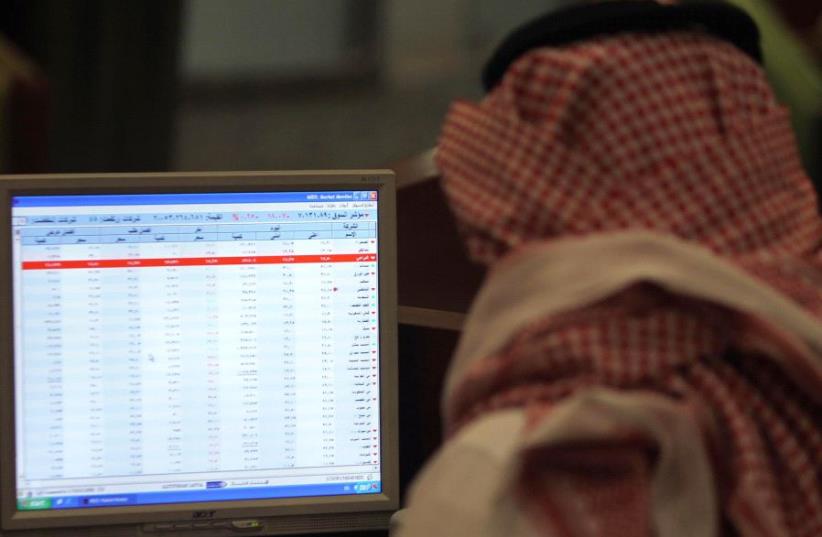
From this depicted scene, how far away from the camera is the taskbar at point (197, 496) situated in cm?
81

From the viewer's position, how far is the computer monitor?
81 cm

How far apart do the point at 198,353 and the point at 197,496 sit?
123 mm

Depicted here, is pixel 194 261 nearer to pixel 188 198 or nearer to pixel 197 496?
pixel 188 198

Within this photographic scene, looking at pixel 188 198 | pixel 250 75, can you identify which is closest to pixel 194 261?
pixel 188 198

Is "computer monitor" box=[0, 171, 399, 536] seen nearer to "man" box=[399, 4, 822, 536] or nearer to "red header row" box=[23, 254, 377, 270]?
"red header row" box=[23, 254, 377, 270]

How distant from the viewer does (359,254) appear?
0.84m

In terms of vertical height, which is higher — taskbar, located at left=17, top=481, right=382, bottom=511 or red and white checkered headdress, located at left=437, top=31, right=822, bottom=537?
red and white checkered headdress, located at left=437, top=31, right=822, bottom=537

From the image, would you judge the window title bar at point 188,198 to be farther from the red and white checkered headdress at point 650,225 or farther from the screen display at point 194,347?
the red and white checkered headdress at point 650,225

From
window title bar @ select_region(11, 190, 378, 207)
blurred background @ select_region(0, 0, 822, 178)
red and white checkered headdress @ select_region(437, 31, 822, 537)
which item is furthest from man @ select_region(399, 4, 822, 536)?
blurred background @ select_region(0, 0, 822, 178)

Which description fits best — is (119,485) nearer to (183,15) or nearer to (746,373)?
(746,373)

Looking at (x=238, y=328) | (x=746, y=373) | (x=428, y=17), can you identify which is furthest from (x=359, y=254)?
(x=428, y=17)

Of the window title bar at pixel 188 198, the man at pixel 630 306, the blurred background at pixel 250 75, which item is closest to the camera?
the man at pixel 630 306

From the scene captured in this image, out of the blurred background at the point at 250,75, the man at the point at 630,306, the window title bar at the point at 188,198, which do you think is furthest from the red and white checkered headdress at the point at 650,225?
the blurred background at the point at 250,75

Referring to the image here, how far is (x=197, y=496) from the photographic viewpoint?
825mm
